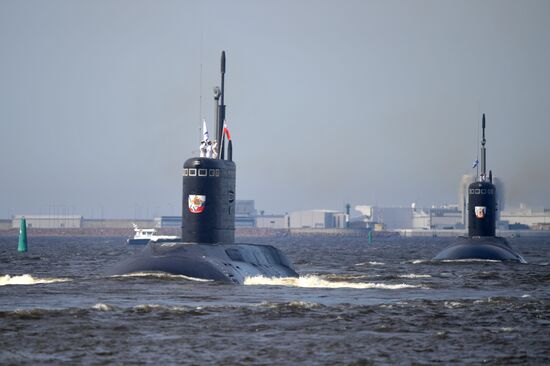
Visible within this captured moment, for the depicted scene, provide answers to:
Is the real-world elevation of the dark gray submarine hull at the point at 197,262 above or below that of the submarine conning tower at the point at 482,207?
below

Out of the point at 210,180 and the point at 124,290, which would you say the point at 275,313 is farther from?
the point at 210,180

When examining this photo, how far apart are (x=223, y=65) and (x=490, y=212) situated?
3454cm

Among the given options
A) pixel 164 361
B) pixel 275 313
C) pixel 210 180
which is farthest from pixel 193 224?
pixel 164 361

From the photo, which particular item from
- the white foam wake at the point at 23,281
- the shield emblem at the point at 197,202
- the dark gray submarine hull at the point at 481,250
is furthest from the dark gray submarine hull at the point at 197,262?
the dark gray submarine hull at the point at 481,250

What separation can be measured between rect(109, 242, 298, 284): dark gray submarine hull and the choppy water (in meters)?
0.54

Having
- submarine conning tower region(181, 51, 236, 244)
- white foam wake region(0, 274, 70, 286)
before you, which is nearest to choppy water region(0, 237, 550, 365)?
white foam wake region(0, 274, 70, 286)

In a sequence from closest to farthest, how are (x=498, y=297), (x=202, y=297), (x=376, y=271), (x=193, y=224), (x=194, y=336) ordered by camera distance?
(x=194, y=336), (x=202, y=297), (x=498, y=297), (x=193, y=224), (x=376, y=271)

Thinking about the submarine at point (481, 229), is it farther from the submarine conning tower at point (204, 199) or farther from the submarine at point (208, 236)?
the submarine conning tower at point (204, 199)

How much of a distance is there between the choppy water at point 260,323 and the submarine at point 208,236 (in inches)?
27.6

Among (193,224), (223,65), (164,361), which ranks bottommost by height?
(164,361)

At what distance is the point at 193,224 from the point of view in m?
44.5

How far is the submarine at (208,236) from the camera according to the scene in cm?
4209

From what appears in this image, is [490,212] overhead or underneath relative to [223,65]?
underneath

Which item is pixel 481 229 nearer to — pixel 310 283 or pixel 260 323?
pixel 310 283
